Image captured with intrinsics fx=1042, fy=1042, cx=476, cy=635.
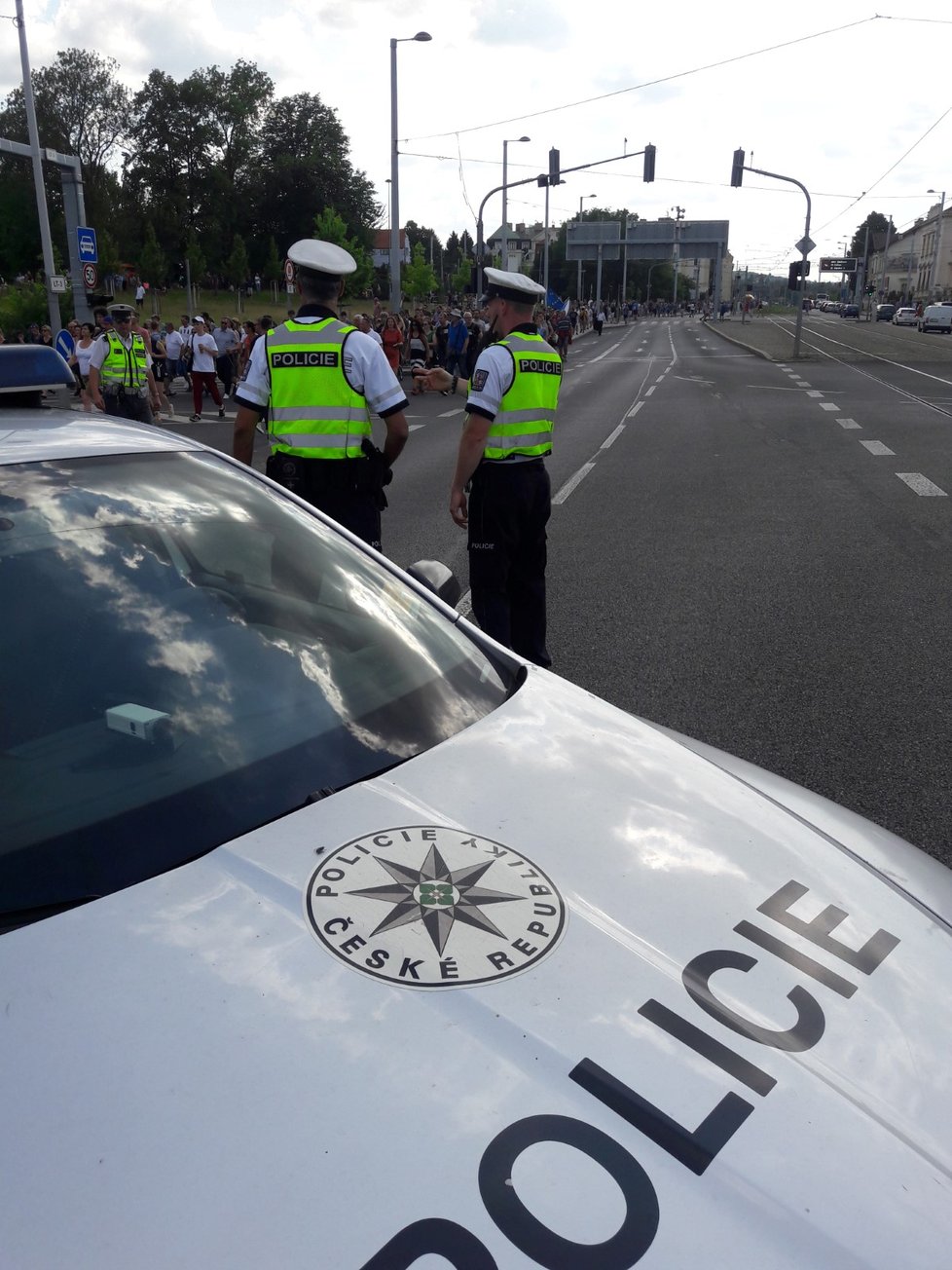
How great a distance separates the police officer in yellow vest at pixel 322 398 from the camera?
4.57 meters

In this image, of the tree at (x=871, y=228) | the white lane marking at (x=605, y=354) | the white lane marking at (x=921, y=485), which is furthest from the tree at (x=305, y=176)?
the tree at (x=871, y=228)

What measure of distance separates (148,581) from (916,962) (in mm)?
1600

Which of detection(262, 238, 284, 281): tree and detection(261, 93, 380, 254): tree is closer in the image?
detection(262, 238, 284, 281): tree

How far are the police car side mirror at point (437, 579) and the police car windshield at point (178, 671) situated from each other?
0.17 metres

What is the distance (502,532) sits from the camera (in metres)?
4.93

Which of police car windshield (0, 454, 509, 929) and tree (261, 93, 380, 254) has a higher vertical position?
tree (261, 93, 380, 254)

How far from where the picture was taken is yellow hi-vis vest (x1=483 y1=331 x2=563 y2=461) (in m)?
4.76

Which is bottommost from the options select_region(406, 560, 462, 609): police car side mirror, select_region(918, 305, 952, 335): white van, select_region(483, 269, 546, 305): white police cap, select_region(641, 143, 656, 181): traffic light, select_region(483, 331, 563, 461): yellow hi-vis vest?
select_region(918, 305, 952, 335): white van

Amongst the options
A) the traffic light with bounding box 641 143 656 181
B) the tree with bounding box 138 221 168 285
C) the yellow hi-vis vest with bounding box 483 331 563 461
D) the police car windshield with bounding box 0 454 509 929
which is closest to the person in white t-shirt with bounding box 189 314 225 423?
the yellow hi-vis vest with bounding box 483 331 563 461

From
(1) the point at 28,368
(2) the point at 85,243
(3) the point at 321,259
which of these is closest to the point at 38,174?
(2) the point at 85,243

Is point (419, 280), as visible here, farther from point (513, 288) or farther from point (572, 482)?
point (513, 288)

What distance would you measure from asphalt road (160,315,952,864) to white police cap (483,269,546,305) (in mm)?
1864

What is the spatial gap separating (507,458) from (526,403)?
27cm

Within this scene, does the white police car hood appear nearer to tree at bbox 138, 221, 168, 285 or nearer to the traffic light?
the traffic light
